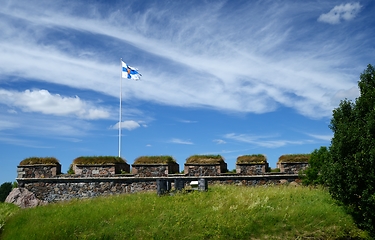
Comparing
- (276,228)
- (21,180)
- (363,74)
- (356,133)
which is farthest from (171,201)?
(21,180)

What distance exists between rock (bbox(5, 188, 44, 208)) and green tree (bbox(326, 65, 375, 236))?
14.7m

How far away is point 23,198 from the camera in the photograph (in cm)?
2058

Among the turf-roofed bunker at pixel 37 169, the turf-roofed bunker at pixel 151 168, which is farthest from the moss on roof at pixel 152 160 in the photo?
the turf-roofed bunker at pixel 37 169

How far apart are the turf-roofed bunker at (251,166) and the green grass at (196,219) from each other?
4846 mm

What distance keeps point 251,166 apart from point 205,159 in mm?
2426

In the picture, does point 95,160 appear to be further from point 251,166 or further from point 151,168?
point 251,166

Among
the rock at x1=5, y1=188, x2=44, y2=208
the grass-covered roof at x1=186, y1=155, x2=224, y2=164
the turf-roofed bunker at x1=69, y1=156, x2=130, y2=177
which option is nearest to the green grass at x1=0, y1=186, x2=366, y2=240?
the rock at x1=5, y1=188, x2=44, y2=208

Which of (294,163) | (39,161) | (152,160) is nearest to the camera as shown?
(294,163)

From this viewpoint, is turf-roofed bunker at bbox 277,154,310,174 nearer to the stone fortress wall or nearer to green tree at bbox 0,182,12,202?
the stone fortress wall

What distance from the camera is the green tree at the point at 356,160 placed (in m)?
12.2

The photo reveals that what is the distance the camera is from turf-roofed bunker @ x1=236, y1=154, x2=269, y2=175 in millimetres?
20578

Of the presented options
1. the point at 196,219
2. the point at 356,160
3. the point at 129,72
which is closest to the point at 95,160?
the point at 129,72

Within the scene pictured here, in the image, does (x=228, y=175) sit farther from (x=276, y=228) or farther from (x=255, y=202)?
(x=276, y=228)

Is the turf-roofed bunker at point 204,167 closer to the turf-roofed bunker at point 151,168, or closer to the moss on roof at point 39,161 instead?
the turf-roofed bunker at point 151,168
